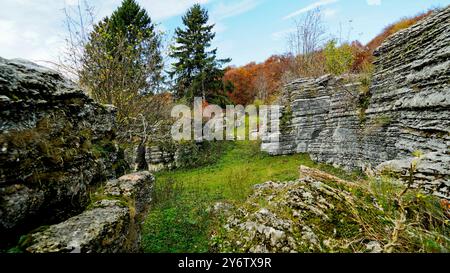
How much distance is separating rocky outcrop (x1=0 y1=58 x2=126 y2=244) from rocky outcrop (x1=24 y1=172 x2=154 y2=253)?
223 millimetres

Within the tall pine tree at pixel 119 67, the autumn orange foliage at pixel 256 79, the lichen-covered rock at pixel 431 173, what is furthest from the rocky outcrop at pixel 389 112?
the autumn orange foliage at pixel 256 79

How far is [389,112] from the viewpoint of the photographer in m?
9.01

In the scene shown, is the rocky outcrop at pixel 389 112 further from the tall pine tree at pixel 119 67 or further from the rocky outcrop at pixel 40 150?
Result: the tall pine tree at pixel 119 67

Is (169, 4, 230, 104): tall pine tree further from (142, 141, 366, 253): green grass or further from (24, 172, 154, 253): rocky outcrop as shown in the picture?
(24, 172, 154, 253): rocky outcrop

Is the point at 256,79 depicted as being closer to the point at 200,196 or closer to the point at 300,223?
the point at 200,196

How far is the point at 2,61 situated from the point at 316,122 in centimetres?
1427

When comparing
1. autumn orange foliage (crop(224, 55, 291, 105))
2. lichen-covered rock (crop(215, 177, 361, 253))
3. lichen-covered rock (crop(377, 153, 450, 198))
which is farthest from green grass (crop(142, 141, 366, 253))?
autumn orange foliage (crop(224, 55, 291, 105))

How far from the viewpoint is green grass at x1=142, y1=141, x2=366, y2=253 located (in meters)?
5.61

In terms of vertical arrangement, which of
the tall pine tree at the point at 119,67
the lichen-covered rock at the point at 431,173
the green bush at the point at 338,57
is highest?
the green bush at the point at 338,57

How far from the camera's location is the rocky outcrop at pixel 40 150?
7.12 ft

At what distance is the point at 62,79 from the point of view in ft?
11.3

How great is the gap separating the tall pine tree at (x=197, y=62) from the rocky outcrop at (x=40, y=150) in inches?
850

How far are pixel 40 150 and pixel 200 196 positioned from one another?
771 centimetres
